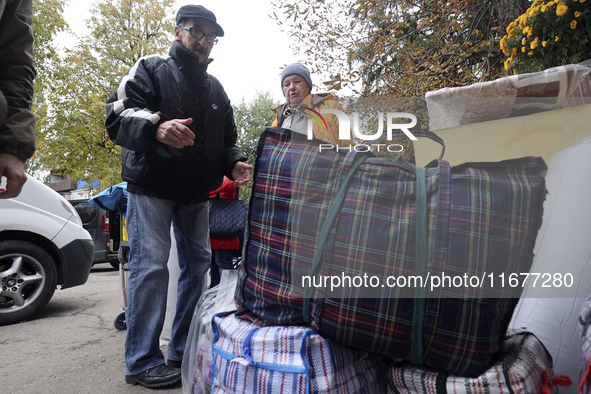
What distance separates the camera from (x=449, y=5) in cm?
562

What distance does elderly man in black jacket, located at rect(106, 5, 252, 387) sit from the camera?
→ 1.96m

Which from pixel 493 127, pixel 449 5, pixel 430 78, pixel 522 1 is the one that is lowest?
pixel 493 127

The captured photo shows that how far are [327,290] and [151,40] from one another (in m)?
15.8

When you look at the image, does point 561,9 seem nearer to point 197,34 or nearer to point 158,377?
point 197,34

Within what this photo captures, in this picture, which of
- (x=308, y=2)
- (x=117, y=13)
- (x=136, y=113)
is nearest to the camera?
(x=136, y=113)

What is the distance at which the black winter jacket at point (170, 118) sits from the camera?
1.91 meters

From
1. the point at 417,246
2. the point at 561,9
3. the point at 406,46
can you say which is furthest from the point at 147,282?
the point at 406,46

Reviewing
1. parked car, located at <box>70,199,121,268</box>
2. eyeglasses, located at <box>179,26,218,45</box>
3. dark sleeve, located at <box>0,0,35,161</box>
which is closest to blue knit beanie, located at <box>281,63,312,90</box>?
eyeglasses, located at <box>179,26,218,45</box>

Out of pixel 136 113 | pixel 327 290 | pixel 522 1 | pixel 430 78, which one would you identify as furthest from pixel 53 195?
pixel 522 1

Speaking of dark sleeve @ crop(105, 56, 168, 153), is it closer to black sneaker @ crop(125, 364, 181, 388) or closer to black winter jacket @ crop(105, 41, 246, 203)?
black winter jacket @ crop(105, 41, 246, 203)

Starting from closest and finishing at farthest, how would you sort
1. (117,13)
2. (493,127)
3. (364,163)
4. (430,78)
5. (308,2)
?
(364,163) → (493,127) → (430,78) → (308,2) → (117,13)

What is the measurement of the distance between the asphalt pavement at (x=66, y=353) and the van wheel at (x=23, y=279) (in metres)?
0.13

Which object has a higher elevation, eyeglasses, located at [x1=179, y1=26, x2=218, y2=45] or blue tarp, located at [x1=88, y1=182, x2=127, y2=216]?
eyeglasses, located at [x1=179, y1=26, x2=218, y2=45]

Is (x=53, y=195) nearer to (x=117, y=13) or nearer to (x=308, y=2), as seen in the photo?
(x=308, y=2)
